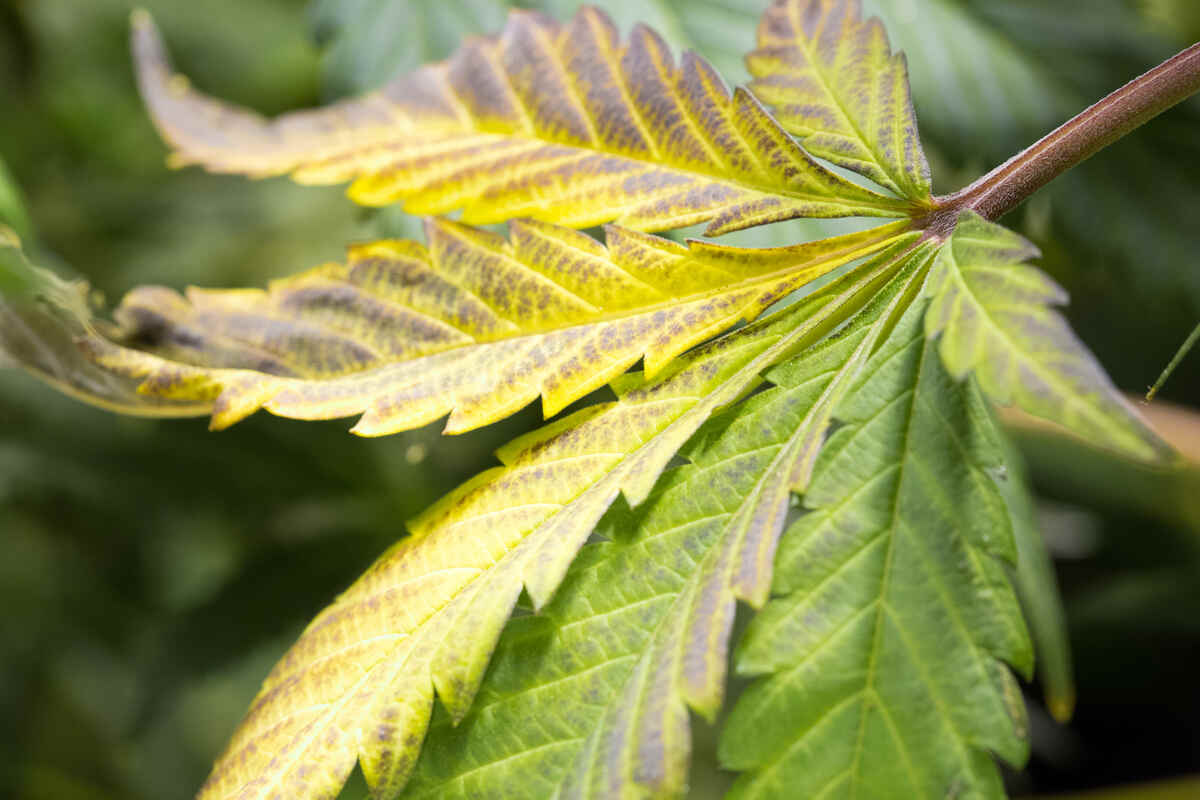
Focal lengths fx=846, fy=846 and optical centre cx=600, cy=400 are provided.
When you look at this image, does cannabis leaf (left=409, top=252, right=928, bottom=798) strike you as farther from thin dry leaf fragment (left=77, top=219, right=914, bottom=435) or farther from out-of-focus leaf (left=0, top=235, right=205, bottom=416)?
out-of-focus leaf (left=0, top=235, right=205, bottom=416)

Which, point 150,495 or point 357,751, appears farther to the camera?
point 150,495

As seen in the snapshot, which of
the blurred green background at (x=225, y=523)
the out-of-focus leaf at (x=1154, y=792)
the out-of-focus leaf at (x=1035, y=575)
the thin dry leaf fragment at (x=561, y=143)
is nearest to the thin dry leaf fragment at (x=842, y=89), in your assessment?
the thin dry leaf fragment at (x=561, y=143)

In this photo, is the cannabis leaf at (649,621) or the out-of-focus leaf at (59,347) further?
the out-of-focus leaf at (59,347)

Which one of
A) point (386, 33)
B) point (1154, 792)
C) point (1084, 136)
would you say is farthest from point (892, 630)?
point (1154, 792)

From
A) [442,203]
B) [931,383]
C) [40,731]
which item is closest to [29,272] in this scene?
[442,203]

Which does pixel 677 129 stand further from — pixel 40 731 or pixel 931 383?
pixel 40 731

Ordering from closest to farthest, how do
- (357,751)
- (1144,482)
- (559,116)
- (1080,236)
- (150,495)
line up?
(357,751)
(559,116)
(1080,236)
(1144,482)
(150,495)

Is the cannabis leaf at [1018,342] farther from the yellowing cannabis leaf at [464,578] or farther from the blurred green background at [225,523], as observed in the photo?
the blurred green background at [225,523]
